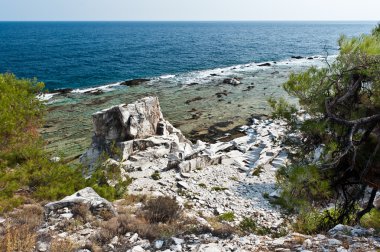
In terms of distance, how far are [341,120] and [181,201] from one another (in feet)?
33.4

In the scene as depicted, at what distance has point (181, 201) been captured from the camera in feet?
53.5

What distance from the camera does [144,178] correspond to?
20.5 m

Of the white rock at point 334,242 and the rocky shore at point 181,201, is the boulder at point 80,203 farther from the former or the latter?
the white rock at point 334,242

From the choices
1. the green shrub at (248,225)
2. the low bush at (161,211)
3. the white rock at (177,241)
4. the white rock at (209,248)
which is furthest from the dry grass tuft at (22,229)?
the green shrub at (248,225)

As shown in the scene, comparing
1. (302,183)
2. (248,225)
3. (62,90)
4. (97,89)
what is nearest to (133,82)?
(97,89)

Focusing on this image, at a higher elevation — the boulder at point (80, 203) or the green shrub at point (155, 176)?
the boulder at point (80, 203)

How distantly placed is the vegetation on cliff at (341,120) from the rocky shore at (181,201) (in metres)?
1.55

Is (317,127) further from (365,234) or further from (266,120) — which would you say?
(266,120)

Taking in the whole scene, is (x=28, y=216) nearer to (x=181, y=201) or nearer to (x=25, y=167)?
(x=25, y=167)

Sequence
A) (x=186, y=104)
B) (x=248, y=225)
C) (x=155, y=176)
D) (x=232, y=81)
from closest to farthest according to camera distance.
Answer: (x=248, y=225)
(x=155, y=176)
(x=186, y=104)
(x=232, y=81)

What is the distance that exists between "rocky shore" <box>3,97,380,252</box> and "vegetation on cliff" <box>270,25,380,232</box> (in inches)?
61.2

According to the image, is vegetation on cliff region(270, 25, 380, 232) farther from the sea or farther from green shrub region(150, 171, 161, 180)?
green shrub region(150, 171, 161, 180)

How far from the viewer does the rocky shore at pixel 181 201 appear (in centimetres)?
961

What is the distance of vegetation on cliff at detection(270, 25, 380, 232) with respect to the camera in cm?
878
